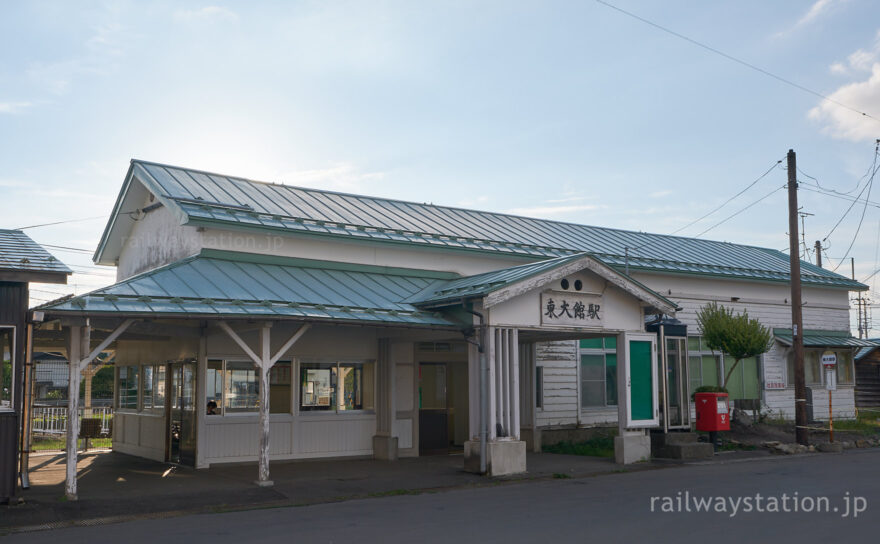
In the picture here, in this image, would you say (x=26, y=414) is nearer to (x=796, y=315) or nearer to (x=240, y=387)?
(x=240, y=387)

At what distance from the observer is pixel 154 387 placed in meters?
18.0

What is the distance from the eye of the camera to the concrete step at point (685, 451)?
57.4 feet

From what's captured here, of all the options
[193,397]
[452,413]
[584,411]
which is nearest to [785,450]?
[584,411]

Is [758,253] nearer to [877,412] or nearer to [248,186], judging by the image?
[877,412]

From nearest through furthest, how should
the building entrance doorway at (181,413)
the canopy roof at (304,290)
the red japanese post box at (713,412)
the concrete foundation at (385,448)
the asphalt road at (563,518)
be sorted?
1. the asphalt road at (563,518)
2. the canopy roof at (304,290)
3. the building entrance doorway at (181,413)
4. the concrete foundation at (385,448)
5. the red japanese post box at (713,412)

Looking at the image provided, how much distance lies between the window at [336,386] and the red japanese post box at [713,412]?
8.24 metres

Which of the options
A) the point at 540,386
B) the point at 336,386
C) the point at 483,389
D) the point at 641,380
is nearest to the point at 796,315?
the point at 641,380

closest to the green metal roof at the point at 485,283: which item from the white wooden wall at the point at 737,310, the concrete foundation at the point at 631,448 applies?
the concrete foundation at the point at 631,448

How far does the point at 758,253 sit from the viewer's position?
29.3 m

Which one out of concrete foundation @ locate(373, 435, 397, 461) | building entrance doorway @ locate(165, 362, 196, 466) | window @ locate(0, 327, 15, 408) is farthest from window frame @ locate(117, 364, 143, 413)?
window @ locate(0, 327, 15, 408)

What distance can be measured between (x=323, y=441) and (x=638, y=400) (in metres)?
6.87

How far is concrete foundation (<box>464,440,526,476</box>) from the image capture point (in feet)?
47.2

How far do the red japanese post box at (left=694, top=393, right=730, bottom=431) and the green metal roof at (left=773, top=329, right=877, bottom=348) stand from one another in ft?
24.8

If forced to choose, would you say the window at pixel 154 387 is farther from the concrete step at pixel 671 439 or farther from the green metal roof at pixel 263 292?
the concrete step at pixel 671 439
